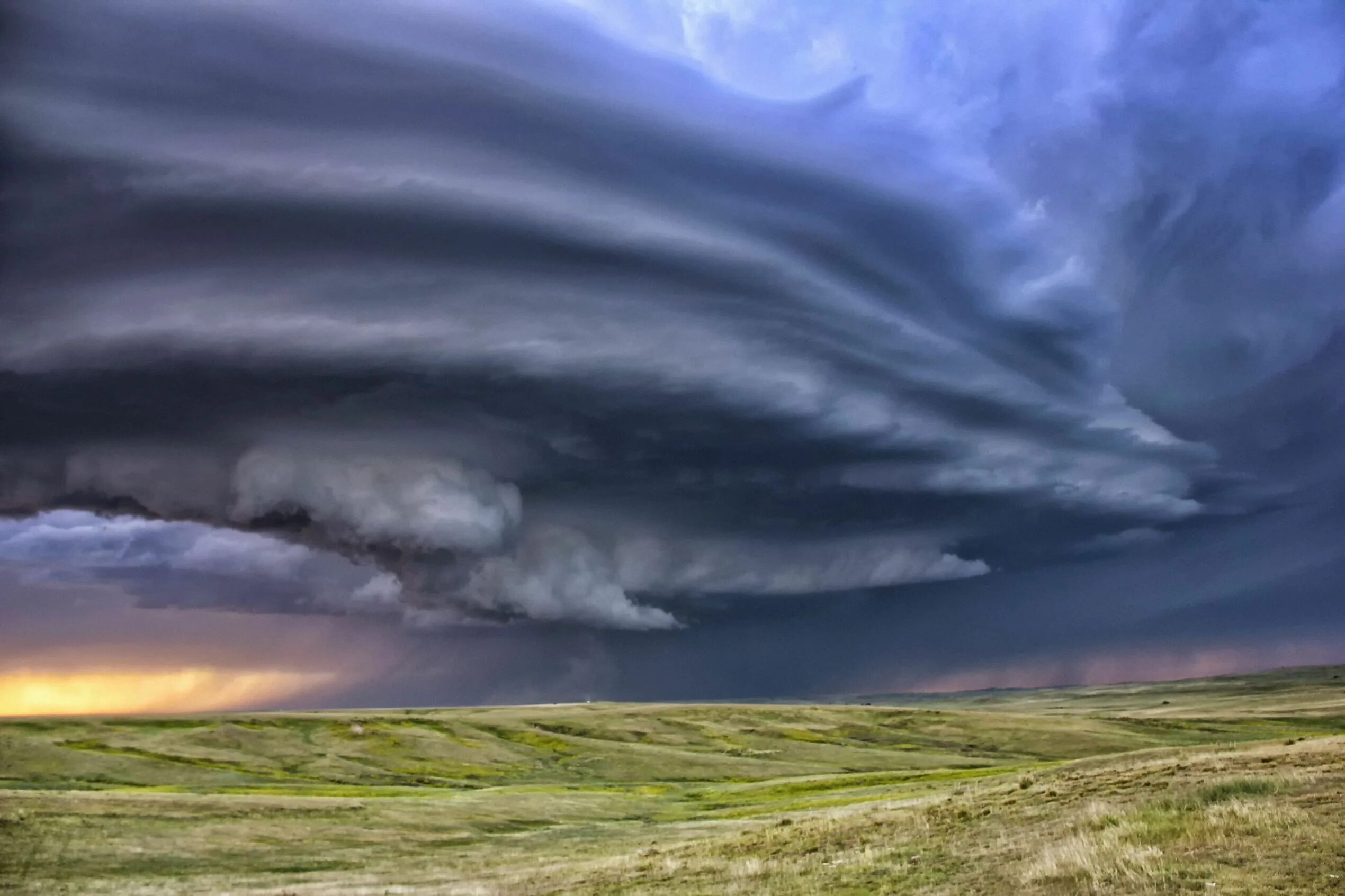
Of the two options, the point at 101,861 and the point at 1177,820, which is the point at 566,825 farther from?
the point at 1177,820

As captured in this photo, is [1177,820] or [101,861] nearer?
[1177,820]

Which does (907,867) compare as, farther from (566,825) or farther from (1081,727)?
(1081,727)

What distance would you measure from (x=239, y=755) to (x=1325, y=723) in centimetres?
20676

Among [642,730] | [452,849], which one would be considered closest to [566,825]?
[452,849]

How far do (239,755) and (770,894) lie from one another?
450ft

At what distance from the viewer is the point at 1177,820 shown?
2617 centimetres

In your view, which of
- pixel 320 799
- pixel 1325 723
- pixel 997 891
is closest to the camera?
pixel 997 891

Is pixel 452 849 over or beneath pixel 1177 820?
beneath

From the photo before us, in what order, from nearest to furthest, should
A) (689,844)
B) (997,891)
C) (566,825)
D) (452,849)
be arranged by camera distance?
1. (997,891)
2. (689,844)
3. (452,849)
4. (566,825)

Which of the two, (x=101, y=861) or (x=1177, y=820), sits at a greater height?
(x=1177, y=820)

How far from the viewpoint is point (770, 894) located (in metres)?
25.8

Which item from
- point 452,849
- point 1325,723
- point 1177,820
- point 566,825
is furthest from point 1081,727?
point 1177,820

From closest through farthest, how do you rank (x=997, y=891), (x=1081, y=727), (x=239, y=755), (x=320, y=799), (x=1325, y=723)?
1. (x=997, y=891)
2. (x=320, y=799)
3. (x=239, y=755)
4. (x=1081, y=727)
5. (x=1325, y=723)

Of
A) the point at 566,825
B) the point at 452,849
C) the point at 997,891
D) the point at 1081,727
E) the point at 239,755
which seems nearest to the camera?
the point at 997,891
